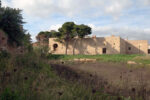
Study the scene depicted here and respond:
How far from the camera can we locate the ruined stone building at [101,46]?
25375mm

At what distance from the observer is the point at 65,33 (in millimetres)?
25719

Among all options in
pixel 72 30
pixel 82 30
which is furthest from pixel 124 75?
pixel 72 30

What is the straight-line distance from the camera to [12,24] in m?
13.4

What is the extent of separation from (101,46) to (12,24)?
14552mm

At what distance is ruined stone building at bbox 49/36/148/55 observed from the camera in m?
25.4

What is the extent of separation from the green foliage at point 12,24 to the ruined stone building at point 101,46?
10.4 metres

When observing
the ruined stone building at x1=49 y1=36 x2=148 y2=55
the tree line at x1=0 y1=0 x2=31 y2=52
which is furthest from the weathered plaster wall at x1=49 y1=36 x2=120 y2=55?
the tree line at x1=0 y1=0 x2=31 y2=52

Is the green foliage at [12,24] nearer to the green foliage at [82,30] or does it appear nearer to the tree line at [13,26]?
the tree line at [13,26]

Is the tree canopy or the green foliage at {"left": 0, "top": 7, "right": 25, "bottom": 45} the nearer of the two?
the green foliage at {"left": 0, "top": 7, "right": 25, "bottom": 45}

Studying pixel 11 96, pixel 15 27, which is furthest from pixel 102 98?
pixel 15 27

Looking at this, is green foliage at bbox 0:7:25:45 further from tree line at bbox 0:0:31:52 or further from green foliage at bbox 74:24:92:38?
green foliage at bbox 74:24:92:38

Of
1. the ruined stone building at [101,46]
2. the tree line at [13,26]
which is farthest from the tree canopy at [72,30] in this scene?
the tree line at [13,26]

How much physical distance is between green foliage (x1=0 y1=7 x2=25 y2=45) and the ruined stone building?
10.4 meters

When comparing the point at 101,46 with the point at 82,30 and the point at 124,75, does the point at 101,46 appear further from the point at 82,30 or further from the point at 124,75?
the point at 124,75
